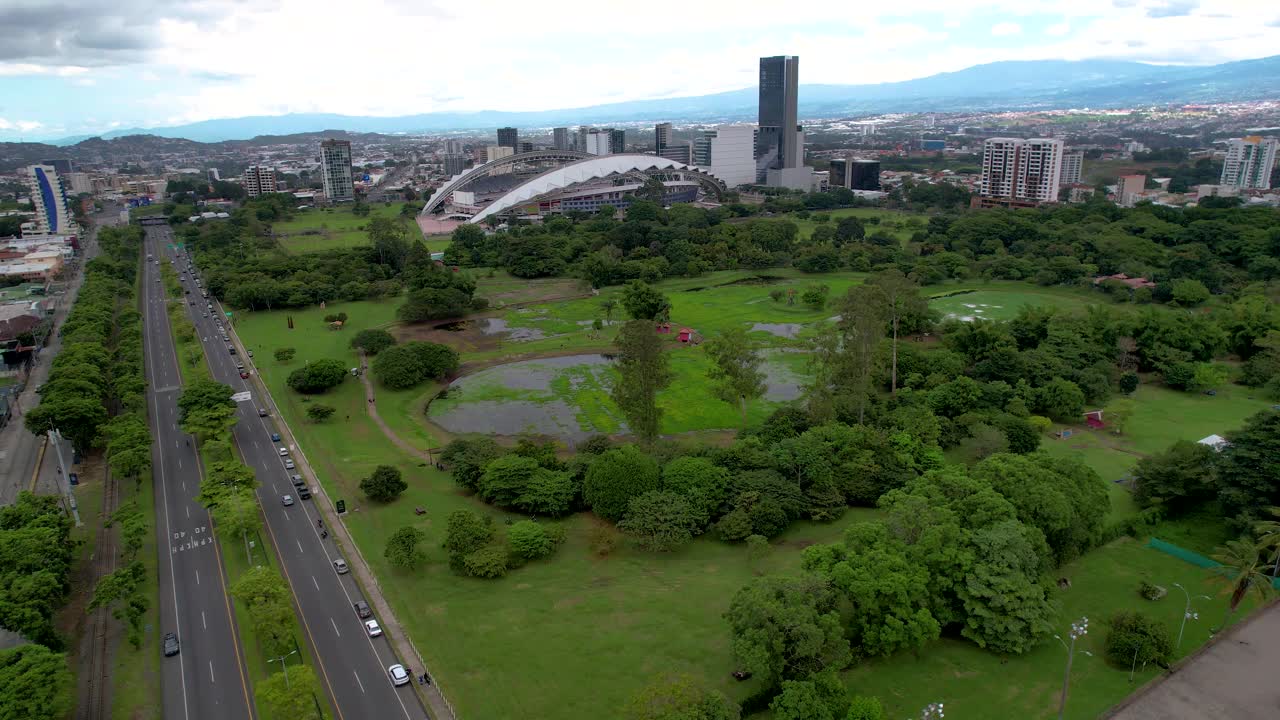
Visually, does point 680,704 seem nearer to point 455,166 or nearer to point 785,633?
point 785,633

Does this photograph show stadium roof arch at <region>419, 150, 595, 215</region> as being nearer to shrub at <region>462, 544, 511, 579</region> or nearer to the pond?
the pond

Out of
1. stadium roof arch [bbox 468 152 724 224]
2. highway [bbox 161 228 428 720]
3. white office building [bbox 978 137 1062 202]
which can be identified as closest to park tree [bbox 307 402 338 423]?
highway [bbox 161 228 428 720]

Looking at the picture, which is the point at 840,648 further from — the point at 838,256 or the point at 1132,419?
the point at 838,256

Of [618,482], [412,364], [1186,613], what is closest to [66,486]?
[412,364]

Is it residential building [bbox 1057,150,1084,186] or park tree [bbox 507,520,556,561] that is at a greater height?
residential building [bbox 1057,150,1084,186]

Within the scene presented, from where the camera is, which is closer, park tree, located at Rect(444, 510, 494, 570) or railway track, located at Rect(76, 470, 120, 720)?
railway track, located at Rect(76, 470, 120, 720)

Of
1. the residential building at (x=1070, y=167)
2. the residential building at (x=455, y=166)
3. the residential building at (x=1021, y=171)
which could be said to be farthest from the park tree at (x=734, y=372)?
the residential building at (x=455, y=166)
